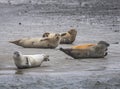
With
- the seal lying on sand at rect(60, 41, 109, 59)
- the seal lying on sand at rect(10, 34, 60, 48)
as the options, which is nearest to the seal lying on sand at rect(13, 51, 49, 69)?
the seal lying on sand at rect(60, 41, 109, 59)

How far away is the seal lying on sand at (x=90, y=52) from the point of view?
1433cm

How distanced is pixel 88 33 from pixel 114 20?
7765 millimetres

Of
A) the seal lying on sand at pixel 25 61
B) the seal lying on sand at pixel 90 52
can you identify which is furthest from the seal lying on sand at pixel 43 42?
the seal lying on sand at pixel 25 61

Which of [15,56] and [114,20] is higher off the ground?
[15,56]

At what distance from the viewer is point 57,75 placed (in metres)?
12.1

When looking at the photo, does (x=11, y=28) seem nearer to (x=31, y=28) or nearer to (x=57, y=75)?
(x=31, y=28)

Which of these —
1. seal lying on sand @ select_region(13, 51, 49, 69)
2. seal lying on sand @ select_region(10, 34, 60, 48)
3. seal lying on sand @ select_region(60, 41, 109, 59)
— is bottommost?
seal lying on sand @ select_region(10, 34, 60, 48)

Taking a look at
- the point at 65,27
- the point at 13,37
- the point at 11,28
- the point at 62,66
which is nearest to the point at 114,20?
the point at 65,27

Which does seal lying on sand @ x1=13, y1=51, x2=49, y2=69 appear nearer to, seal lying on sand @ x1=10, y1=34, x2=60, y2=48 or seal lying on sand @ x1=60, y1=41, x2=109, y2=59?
seal lying on sand @ x1=60, y1=41, x2=109, y2=59

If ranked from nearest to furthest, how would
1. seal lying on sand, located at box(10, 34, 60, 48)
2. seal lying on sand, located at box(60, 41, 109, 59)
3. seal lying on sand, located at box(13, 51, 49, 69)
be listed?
seal lying on sand, located at box(13, 51, 49, 69), seal lying on sand, located at box(60, 41, 109, 59), seal lying on sand, located at box(10, 34, 60, 48)

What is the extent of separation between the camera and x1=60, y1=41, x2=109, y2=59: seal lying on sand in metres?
14.3

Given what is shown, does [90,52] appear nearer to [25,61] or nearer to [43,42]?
[25,61]

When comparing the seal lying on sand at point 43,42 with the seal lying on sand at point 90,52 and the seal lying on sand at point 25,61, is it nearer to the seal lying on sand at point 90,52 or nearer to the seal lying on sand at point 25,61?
the seal lying on sand at point 90,52

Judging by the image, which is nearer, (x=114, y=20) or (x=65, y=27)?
(x=65, y=27)
